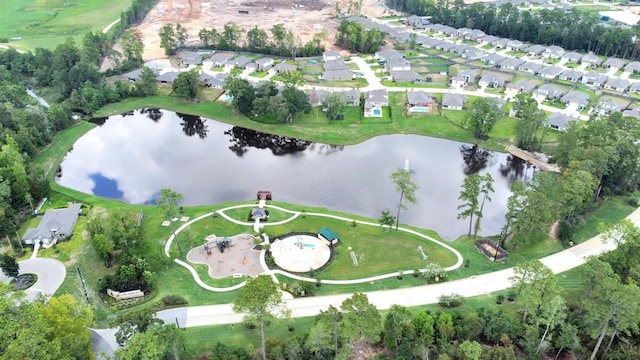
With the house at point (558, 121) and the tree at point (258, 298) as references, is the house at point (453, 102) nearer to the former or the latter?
the house at point (558, 121)

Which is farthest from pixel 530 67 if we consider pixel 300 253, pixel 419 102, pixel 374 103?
pixel 300 253

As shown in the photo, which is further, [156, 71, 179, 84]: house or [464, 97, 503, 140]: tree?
[156, 71, 179, 84]: house

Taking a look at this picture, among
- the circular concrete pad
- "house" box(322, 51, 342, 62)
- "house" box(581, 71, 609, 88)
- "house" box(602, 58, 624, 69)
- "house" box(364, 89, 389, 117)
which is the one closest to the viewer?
the circular concrete pad

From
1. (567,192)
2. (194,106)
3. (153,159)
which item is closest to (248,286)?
(567,192)

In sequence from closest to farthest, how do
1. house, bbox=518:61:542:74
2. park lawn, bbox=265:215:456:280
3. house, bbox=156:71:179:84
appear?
park lawn, bbox=265:215:456:280, house, bbox=156:71:179:84, house, bbox=518:61:542:74

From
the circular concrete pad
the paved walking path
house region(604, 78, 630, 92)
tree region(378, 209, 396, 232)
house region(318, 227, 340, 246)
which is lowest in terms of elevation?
the paved walking path

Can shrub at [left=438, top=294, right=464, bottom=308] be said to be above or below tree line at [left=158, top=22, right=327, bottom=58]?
below

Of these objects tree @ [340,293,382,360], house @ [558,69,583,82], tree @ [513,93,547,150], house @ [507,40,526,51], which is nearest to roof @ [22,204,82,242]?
tree @ [340,293,382,360]

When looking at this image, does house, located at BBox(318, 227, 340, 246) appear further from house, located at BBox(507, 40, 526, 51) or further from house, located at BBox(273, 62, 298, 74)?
Answer: house, located at BBox(507, 40, 526, 51)
